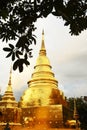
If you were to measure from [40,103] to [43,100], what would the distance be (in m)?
0.42

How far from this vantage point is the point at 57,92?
94.7 feet

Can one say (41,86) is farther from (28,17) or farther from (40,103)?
(28,17)

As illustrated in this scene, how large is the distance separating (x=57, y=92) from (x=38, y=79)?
2.39m

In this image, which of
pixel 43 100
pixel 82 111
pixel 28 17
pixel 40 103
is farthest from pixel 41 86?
pixel 28 17

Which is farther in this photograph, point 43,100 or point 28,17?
point 43,100

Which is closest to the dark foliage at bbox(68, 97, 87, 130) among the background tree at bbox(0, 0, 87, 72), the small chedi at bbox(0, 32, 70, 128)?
the small chedi at bbox(0, 32, 70, 128)

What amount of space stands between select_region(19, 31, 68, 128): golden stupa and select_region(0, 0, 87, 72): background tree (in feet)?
75.7

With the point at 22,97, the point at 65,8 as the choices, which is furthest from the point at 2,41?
the point at 22,97

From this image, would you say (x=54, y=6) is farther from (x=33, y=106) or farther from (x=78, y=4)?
(x=33, y=106)

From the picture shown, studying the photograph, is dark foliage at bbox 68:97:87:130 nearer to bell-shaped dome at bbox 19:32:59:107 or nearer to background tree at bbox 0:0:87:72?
bell-shaped dome at bbox 19:32:59:107

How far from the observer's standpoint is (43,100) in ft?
91.4

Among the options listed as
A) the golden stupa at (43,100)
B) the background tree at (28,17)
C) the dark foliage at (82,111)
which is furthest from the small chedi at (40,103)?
the background tree at (28,17)

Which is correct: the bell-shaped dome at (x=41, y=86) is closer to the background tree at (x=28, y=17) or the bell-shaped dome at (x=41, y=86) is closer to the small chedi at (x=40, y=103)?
the small chedi at (x=40, y=103)

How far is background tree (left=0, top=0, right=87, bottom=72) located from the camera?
3.47 meters
